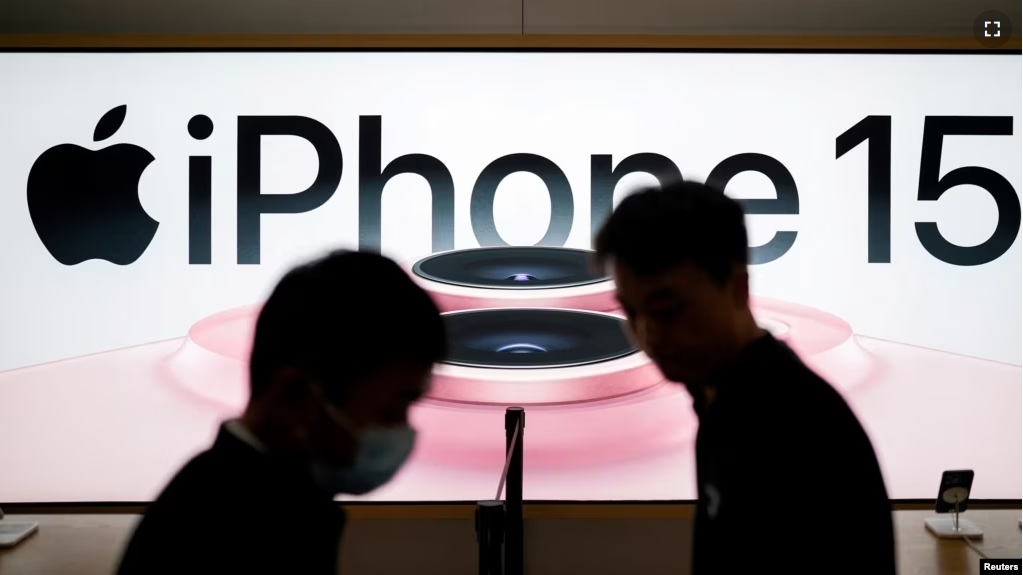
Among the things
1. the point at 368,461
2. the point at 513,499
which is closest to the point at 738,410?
the point at 368,461

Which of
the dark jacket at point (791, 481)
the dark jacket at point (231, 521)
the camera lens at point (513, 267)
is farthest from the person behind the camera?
the camera lens at point (513, 267)

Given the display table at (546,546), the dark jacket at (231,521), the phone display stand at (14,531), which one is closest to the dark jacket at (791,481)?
the dark jacket at (231,521)

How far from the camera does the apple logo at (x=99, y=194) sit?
2.64 m

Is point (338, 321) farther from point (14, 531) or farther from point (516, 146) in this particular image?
point (14, 531)

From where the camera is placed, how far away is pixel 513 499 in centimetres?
161

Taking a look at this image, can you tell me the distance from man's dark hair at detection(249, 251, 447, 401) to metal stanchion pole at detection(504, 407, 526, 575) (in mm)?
600

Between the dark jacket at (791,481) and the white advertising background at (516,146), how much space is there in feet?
5.28

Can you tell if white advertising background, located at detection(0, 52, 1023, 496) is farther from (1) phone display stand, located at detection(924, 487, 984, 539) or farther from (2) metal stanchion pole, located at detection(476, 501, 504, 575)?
(2) metal stanchion pole, located at detection(476, 501, 504, 575)

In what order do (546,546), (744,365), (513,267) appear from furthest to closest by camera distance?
(513,267), (546,546), (744,365)

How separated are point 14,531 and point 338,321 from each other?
7.00 ft

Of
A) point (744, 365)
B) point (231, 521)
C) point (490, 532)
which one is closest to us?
point (231, 521)

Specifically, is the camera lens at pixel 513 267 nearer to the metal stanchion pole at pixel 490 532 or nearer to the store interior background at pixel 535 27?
the store interior background at pixel 535 27

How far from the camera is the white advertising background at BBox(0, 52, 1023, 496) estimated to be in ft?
8.68

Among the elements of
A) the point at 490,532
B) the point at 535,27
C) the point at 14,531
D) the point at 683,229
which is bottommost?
the point at 14,531
